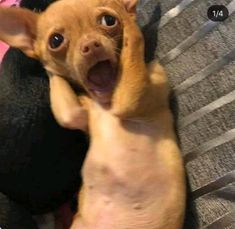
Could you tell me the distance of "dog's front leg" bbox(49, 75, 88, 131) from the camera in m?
1.13

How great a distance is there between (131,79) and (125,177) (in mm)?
192

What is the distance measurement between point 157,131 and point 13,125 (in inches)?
11.7

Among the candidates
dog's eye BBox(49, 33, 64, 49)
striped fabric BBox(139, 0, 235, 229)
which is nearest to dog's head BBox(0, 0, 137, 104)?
dog's eye BBox(49, 33, 64, 49)

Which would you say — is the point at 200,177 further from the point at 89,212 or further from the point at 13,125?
the point at 13,125

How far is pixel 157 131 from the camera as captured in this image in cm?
111

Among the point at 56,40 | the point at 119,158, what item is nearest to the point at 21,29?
the point at 56,40

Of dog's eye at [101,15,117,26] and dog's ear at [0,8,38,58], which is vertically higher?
dog's eye at [101,15,117,26]

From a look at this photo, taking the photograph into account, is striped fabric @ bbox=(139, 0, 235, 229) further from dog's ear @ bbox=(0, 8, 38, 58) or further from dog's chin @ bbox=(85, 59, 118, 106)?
dog's ear @ bbox=(0, 8, 38, 58)

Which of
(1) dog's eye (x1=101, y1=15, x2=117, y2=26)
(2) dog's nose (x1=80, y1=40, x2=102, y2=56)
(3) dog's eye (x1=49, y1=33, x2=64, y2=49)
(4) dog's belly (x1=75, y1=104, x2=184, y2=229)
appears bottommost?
(4) dog's belly (x1=75, y1=104, x2=184, y2=229)

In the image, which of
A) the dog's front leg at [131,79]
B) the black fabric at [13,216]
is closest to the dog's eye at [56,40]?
the dog's front leg at [131,79]

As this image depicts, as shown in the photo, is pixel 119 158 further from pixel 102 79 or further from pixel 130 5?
pixel 130 5

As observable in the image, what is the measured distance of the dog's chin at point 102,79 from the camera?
A: 3.55 feet

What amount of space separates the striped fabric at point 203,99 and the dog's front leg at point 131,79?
10cm

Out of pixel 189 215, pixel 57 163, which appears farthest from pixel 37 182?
pixel 189 215
